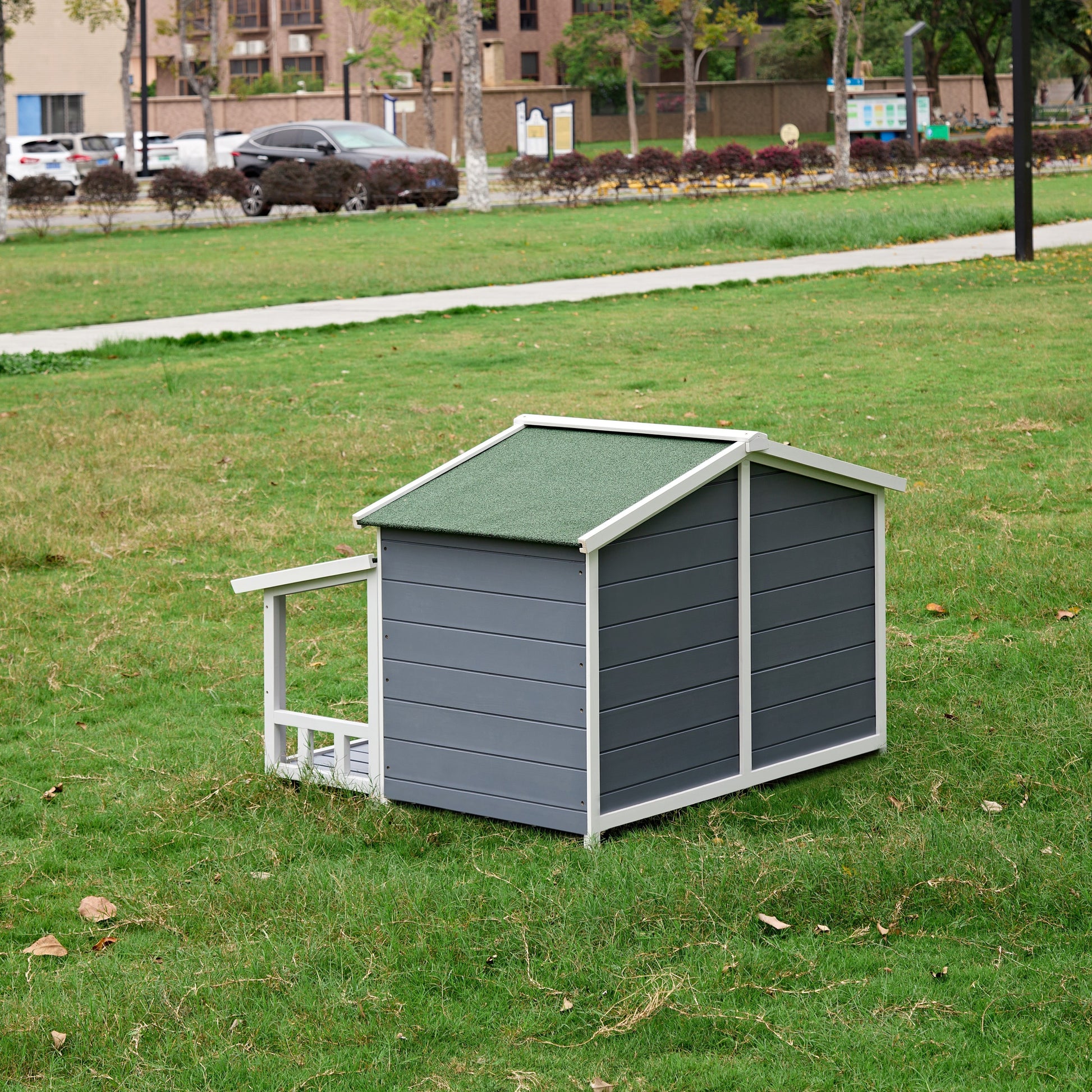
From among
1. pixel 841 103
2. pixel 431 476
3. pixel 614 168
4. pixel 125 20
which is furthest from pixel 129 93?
pixel 431 476

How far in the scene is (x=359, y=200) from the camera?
3097 centimetres

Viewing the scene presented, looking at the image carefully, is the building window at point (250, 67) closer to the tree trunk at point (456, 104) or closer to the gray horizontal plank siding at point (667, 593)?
the tree trunk at point (456, 104)

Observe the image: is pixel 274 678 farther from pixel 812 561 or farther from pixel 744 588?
pixel 812 561

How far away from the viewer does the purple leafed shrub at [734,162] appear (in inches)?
1350

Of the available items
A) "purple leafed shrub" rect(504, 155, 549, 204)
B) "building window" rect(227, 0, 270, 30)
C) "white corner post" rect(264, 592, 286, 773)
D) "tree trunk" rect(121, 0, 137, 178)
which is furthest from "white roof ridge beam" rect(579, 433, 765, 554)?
"building window" rect(227, 0, 270, 30)

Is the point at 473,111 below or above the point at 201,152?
below

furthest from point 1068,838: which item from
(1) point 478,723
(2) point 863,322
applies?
(2) point 863,322

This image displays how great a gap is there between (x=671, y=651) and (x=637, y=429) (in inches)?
31.4

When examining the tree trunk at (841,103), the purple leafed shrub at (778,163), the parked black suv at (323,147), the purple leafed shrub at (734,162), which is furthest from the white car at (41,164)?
the tree trunk at (841,103)

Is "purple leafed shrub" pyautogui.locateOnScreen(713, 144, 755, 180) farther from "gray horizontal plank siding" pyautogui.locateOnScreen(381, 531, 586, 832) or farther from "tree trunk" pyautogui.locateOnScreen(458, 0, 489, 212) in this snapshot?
"gray horizontal plank siding" pyautogui.locateOnScreen(381, 531, 586, 832)

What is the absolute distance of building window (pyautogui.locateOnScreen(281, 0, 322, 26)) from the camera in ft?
254

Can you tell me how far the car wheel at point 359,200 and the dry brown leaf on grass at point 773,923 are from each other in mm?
28371

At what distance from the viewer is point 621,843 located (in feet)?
14.0

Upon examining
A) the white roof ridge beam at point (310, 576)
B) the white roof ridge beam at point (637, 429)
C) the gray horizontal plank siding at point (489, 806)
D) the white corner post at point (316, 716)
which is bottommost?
the gray horizontal plank siding at point (489, 806)
